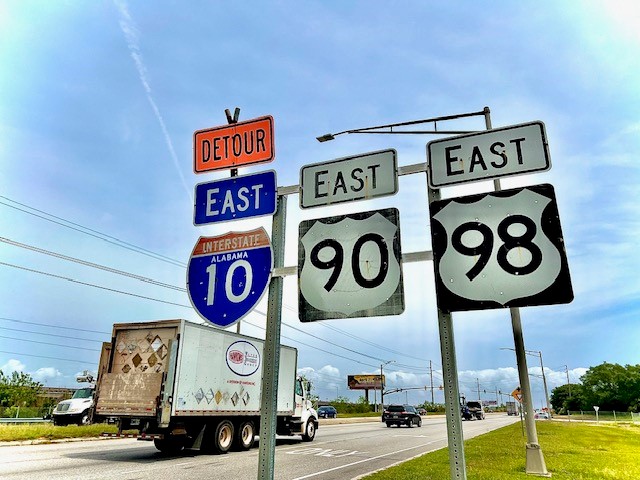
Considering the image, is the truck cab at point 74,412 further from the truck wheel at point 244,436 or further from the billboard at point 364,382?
the billboard at point 364,382

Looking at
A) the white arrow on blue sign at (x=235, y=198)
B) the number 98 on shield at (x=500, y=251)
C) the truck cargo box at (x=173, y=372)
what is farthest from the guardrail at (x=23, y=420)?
the number 98 on shield at (x=500, y=251)

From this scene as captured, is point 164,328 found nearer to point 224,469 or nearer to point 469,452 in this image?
point 224,469

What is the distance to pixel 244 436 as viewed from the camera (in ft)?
51.8

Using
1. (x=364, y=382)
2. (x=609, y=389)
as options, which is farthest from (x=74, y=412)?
(x=609, y=389)

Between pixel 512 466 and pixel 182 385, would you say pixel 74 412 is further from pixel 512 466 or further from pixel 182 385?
pixel 512 466

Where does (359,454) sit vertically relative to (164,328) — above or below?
below

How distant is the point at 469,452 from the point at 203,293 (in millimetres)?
14394

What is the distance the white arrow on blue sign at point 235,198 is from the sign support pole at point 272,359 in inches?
5.4

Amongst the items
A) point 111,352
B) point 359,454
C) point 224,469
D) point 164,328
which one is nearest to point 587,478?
point 359,454

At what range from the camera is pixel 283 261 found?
3920mm

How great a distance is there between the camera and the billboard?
97812 millimetres

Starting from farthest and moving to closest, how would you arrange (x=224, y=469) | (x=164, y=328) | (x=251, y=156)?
(x=164, y=328)
(x=224, y=469)
(x=251, y=156)

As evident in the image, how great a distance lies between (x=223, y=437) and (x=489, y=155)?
562 inches

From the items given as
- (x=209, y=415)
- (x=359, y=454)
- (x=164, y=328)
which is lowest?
(x=359, y=454)
